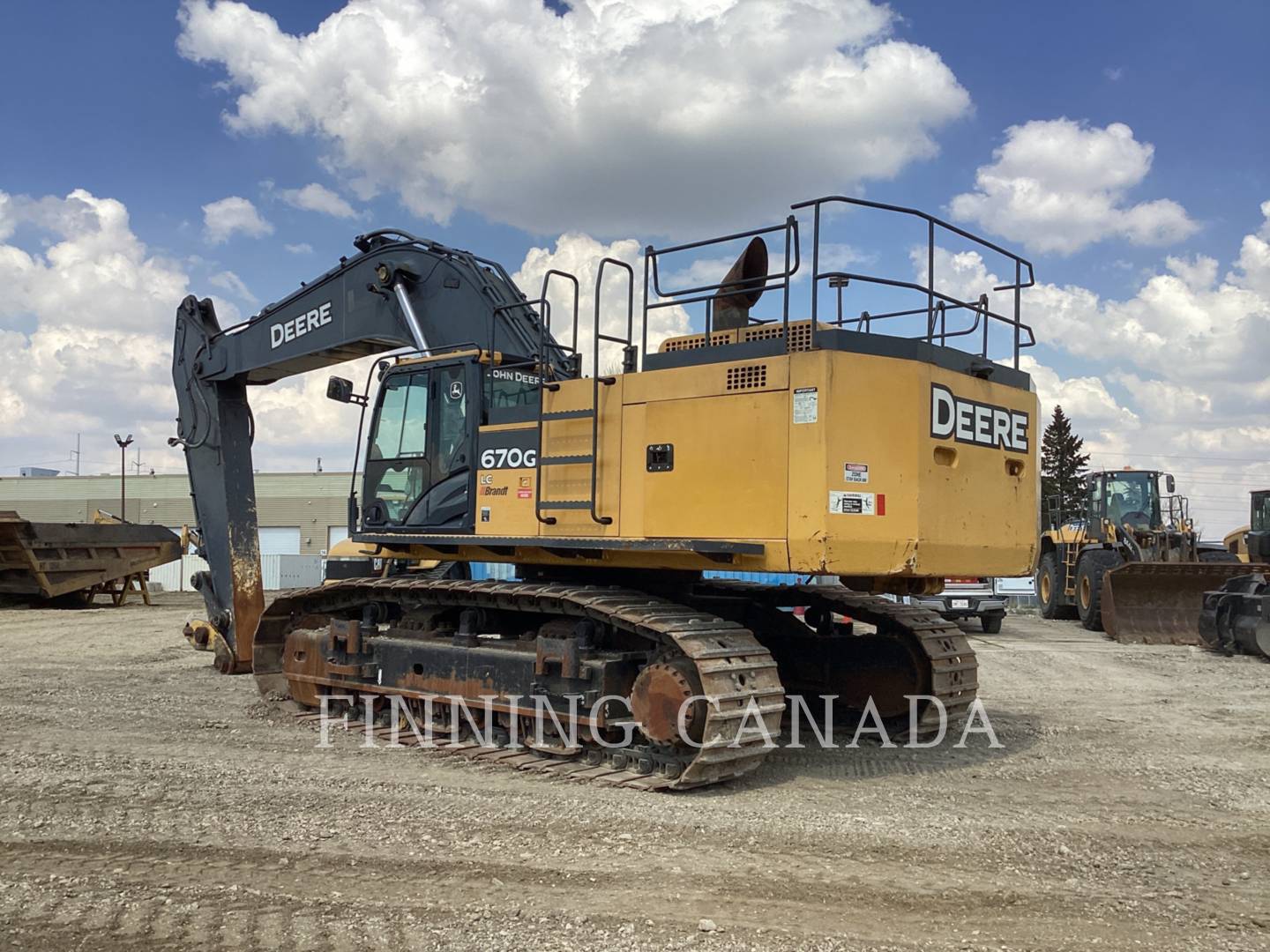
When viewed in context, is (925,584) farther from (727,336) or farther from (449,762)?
(449,762)

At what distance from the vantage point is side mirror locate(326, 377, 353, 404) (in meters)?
9.62

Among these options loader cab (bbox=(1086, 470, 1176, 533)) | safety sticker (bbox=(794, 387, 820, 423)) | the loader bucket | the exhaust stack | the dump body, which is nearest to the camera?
safety sticker (bbox=(794, 387, 820, 423))

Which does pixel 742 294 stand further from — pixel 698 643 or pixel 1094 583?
pixel 1094 583

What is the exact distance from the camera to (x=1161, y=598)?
18.8 metres

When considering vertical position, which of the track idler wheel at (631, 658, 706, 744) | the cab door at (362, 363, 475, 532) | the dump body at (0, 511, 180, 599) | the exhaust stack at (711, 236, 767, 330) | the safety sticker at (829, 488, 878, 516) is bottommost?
the track idler wheel at (631, 658, 706, 744)

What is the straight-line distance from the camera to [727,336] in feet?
26.2

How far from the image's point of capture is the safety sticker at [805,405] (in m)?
6.91

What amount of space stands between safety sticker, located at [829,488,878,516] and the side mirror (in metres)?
4.81

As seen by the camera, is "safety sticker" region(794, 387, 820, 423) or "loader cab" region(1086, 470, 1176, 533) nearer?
"safety sticker" region(794, 387, 820, 423)

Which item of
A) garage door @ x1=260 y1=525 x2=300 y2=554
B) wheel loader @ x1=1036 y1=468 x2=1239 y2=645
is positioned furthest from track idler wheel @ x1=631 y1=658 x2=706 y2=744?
garage door @ x1=260 y1=525 x2=300 y2=554

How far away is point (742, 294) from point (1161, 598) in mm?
13818

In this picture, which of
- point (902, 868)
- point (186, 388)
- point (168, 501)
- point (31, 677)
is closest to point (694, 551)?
point (902, 868)

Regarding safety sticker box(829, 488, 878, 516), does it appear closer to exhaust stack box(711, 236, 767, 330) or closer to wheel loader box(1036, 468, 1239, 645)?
exhaust stack box(711, 236, 767, 330)

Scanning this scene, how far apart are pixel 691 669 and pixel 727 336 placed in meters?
2.44
